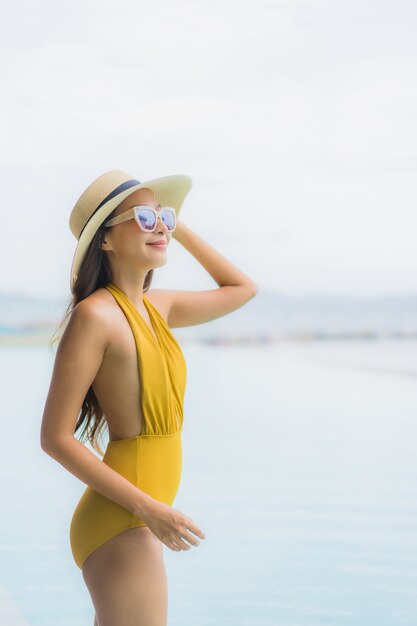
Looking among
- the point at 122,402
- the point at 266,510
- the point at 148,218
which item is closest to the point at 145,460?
the point at 122,402

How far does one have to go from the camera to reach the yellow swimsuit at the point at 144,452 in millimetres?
2031

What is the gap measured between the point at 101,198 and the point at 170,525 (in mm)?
662

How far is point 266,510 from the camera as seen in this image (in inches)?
235

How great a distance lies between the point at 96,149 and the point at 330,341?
17.9 ft

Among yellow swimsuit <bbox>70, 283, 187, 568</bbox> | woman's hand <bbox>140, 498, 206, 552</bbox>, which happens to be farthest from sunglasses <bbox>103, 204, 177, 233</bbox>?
woman's hand <bbox>140, 498, 206, 552</bbox>

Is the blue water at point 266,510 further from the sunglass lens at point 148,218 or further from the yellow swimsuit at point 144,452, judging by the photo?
the sunglass lens at point 148,218

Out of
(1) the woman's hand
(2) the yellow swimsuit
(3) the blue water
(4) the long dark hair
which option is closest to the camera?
(1) the woman's hand

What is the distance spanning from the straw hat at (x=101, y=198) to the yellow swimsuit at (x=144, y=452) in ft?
0.36

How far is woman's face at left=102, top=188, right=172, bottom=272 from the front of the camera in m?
2.11

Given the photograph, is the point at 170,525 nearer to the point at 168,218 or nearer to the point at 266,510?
the point at 168,218

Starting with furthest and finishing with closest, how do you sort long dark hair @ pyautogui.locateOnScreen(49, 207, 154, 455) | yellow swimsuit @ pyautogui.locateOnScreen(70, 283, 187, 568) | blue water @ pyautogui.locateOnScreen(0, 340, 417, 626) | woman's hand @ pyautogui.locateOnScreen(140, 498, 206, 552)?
blue water @ pyautogui.locateOnScreen(0, 340, 417, 626)
long dark hair @ pyautogui.locateOnScreen(49, 207, 154, 455)
yellow swimsuit @ pyautogui.locateOnScreen(70, 283, 187, 568)
woman's hand @ pyautogui.locateOnScreen(140, 498, 206, 552)

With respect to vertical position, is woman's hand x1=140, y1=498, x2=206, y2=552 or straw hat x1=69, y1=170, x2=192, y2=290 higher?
straw hat x1=69, y1=170, x2=192, y2=290

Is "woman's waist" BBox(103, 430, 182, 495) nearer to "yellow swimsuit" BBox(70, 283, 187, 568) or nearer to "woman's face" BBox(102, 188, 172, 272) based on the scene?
"yellow swimsuit" BBox(70, 283, 187, 568)

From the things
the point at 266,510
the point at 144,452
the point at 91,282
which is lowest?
the point at 266,510
